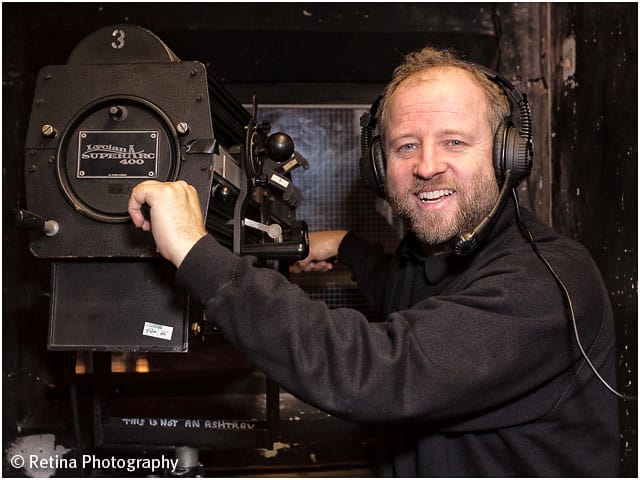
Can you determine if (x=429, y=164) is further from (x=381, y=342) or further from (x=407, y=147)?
(x=381, y=342)

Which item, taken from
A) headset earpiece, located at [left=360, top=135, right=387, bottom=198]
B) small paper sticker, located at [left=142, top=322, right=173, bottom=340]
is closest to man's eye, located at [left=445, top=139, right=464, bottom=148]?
headset earpiece, located at [left=360, top=135, right=387, bottom=198]

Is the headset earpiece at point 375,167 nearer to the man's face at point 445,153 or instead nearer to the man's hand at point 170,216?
the man's face at point 445,153

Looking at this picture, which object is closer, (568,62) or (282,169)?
(282,169)

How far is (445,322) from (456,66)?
594 millimetres

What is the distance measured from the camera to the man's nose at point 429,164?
3.99 feet

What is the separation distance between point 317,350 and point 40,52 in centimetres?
137

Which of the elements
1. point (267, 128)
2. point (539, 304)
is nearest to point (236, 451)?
point (267, 128)

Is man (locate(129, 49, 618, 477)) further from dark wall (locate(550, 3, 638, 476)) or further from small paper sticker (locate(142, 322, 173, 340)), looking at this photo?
dark wall (locate(550, 3, 638, 476))

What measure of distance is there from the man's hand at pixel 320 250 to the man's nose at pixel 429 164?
560 millimetres

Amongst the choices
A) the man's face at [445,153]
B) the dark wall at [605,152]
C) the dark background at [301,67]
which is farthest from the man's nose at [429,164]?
the dark background at [301,67]

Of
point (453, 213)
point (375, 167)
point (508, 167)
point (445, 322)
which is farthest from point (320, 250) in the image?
point (445, 322)

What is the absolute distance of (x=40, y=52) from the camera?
178cm

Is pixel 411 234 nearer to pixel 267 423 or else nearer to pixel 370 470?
pixel 267 423

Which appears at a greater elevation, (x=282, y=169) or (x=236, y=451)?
(x=282, y=169)
